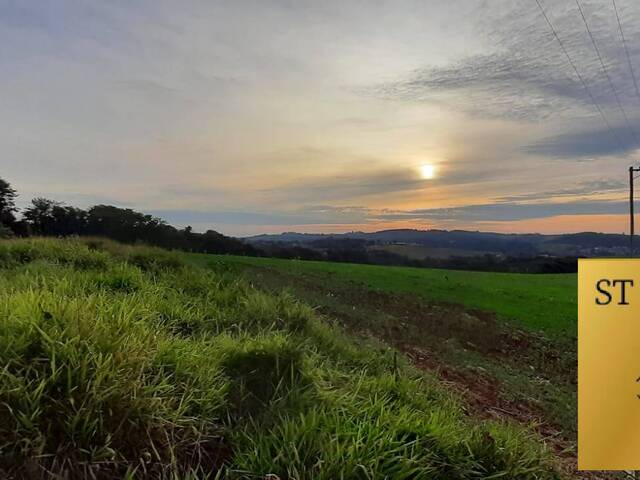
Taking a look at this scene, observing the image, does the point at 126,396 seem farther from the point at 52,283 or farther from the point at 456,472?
the point at 52,283

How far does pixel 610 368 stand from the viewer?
3.43m

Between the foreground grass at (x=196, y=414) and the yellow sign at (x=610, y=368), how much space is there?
0.53 meters

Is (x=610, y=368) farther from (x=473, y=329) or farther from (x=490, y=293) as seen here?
(x=490, y=293)

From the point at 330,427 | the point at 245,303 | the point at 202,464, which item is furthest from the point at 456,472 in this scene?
the point at 245,303

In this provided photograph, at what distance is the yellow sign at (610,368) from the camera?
339 centimetres

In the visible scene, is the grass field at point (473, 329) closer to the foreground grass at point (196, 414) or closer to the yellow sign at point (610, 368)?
the yellow sign at point (610, 368)

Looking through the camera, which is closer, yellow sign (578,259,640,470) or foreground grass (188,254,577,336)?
yellow sign (578,259,640,470)

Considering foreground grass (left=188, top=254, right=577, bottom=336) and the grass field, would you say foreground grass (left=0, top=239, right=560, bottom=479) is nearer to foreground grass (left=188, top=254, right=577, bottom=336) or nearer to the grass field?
the grass field

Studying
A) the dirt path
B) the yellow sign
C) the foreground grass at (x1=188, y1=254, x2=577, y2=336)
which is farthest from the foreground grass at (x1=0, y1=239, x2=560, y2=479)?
the foreground grass at (x1=188, y1=254, x2=577, y2=336)

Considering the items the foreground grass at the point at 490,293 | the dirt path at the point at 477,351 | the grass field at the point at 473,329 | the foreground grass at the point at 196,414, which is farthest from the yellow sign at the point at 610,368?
the foreground grass at the point at 490,293

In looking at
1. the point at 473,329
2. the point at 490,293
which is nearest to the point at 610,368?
the point at 473,329

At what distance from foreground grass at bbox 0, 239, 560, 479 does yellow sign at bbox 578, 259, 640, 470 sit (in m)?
0.53

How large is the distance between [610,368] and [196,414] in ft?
9.30

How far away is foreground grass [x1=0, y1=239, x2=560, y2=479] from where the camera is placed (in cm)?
271
